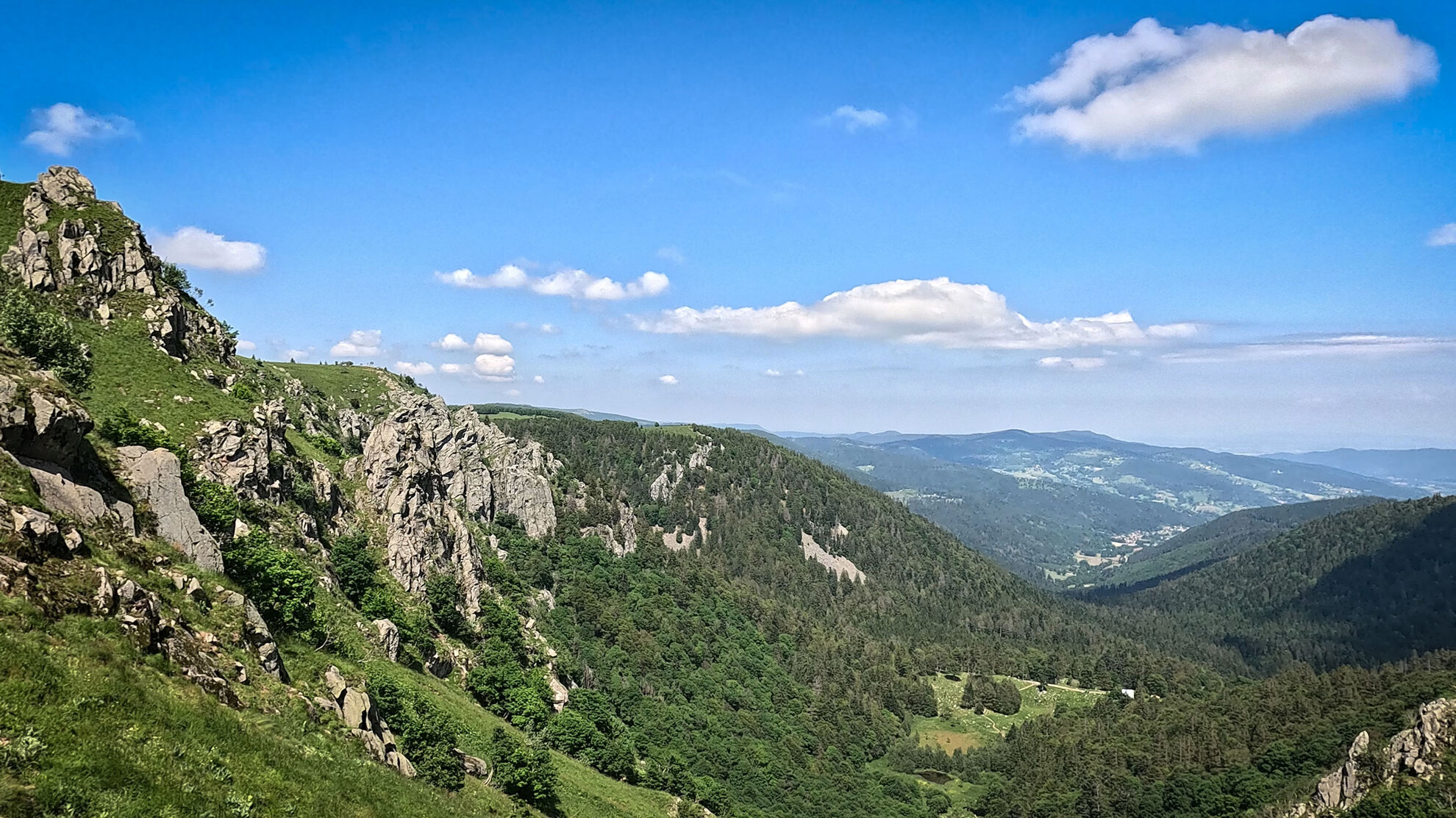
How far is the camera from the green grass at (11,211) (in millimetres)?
57250

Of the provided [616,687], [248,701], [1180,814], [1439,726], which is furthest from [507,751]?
[1180,814]

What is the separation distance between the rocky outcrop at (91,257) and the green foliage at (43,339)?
15.9 meters

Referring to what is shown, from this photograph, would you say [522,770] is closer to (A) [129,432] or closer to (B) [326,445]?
(A) [129,432]

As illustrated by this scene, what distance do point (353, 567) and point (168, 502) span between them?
78.2ft

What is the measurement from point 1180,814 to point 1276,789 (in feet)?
56.5

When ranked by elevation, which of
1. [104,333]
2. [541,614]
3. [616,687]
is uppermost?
[104,333]

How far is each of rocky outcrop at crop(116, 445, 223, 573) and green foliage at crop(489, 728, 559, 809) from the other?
22.1 m

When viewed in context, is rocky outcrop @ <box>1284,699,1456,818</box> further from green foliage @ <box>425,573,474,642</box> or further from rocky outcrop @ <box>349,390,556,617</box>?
rocky outcrop @ <box>349,390,556,617</box>

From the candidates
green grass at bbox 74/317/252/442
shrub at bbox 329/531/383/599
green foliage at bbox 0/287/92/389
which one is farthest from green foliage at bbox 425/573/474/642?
green foliage at bbox 0/287/92/389

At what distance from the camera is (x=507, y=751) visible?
153ft

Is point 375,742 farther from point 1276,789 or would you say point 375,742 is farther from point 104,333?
point 1276,789

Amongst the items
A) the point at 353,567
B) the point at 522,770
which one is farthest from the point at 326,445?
the point at 522,770

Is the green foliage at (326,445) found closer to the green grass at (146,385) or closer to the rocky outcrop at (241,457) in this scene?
the green grass at (146,385)

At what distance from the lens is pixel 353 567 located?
55969 mm
